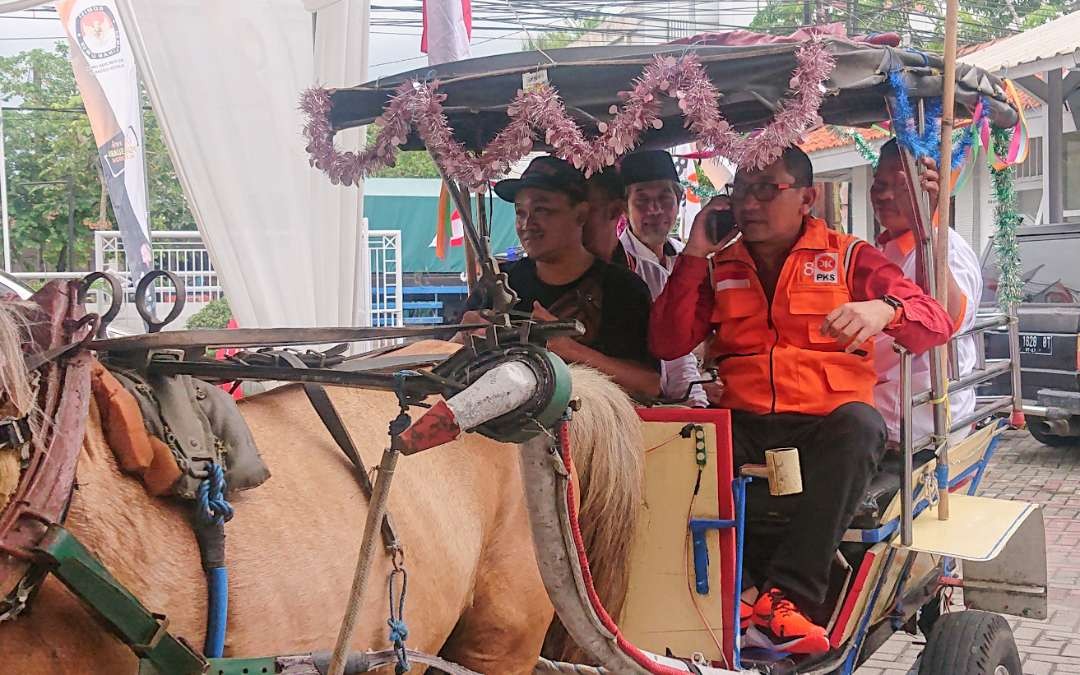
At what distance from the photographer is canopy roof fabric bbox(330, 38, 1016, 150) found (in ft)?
8.14

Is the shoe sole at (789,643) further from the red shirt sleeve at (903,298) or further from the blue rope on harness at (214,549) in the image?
the blue rope on harness at (214,549)

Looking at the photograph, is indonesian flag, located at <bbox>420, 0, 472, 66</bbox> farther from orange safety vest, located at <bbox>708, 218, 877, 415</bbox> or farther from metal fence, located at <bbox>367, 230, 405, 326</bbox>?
metal fence, located at <bbox>367, 230, 405, 326</bbox>

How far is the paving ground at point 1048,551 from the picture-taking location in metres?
4.35

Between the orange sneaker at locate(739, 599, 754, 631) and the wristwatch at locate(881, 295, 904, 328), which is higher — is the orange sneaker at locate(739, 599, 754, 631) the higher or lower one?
the lower one

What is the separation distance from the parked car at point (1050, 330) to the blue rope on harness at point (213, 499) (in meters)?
7.30

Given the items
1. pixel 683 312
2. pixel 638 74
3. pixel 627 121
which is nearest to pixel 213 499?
pixel 627 121

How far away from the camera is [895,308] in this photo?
9.31ft

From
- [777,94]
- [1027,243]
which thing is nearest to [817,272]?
[777,94]

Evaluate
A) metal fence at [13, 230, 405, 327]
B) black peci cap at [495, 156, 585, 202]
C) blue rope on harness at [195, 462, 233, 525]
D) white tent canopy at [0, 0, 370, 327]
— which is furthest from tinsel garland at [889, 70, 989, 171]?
metal fence at [13, 230, 405, 327]

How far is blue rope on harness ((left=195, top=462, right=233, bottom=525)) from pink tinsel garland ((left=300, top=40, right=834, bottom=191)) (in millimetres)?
1226

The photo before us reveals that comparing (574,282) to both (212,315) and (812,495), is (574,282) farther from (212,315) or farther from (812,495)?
(212,315)

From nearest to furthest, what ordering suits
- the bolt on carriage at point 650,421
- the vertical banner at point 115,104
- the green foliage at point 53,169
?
the bolt on carriage at point 650,421 < the vertical banner at point 115,104 < the green foliage at point 53,169

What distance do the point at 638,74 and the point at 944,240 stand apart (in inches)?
45.7

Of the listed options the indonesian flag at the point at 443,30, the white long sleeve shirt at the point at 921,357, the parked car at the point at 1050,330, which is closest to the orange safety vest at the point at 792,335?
the white long sleeve shirt at the point at 921,357
